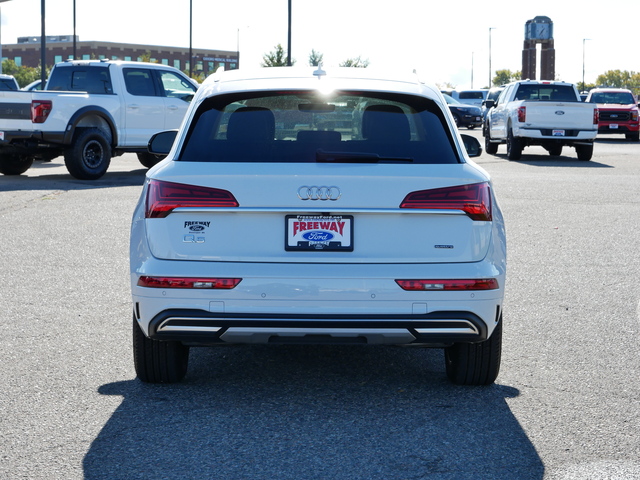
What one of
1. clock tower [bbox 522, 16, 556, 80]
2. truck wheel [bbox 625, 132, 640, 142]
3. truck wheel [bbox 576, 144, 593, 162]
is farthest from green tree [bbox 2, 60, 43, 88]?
truck wheel [bbox 576, 144, 593, 162]

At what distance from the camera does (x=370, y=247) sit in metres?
4.61

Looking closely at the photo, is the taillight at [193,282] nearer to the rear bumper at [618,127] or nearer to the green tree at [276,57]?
the rear bumper at [618,127]

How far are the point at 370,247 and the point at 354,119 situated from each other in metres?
1.02

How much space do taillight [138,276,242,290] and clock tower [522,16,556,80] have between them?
87287 mm

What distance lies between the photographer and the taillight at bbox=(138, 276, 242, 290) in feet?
15.0

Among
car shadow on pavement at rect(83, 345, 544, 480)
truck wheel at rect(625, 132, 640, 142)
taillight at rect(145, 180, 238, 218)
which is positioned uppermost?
truck wheel at rect(625, 132, 640, 142)

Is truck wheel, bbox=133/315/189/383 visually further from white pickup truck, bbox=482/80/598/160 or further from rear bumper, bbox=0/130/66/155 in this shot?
A: white pickup truck, bbox=482/80/598/160

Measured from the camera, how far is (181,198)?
182 inches

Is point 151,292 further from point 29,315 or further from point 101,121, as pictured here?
point 101,121

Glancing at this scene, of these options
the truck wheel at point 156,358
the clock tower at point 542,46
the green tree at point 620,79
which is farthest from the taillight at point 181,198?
the green tree at point 620,79

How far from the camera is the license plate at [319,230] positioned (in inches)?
181

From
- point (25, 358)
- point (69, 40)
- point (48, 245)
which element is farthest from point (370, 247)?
point (69, 40)

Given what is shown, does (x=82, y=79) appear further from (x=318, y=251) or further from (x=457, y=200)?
(x=457, y=200)

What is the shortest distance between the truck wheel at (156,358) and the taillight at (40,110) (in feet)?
43.6
